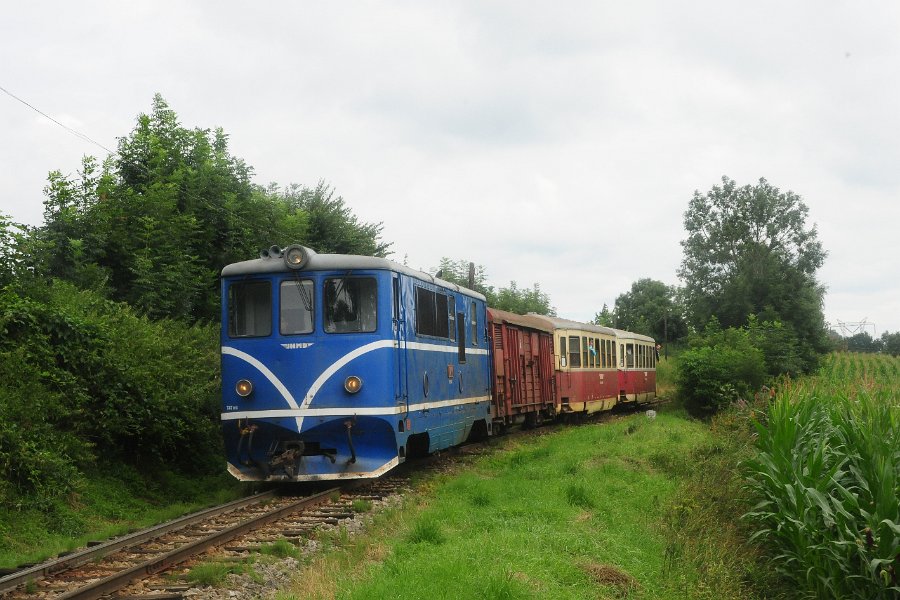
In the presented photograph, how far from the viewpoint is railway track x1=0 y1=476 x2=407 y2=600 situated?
6902 mm

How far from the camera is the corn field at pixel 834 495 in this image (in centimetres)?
804

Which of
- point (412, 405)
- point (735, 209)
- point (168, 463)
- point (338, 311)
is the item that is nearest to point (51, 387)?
point (168, 463)

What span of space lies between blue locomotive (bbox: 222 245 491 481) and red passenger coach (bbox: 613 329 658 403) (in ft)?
66.1

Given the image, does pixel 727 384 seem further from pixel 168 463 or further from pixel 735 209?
pixel 735 209

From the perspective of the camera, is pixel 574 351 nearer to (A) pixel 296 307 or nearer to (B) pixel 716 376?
(B) pixel 716 376

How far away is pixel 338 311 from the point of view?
12031 mm

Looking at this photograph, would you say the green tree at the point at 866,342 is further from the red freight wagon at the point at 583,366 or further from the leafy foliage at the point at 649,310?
the red freight wagon at the point at 583,366

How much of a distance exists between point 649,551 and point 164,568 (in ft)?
16.4

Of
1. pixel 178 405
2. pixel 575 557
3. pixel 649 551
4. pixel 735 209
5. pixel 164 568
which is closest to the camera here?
pixel 164 568

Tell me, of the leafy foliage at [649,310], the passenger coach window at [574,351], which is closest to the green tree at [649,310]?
the leafy foliage at [649,310]

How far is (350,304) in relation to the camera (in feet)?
39.5

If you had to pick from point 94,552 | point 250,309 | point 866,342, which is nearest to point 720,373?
point 250,309

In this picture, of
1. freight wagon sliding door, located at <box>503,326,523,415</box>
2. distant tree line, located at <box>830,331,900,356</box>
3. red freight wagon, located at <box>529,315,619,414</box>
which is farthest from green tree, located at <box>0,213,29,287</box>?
distant tree line, located at <box>830,331,900,356</box>

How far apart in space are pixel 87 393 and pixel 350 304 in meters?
4.43
